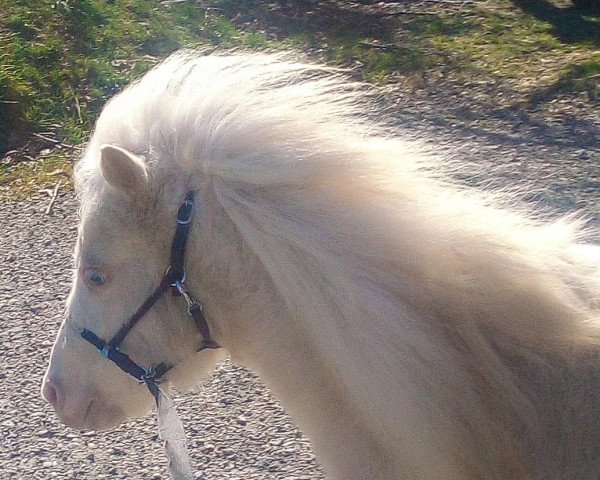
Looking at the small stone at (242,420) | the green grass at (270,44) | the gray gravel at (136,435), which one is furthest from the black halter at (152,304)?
the green grass at (270,44)

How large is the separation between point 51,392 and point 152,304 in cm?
44

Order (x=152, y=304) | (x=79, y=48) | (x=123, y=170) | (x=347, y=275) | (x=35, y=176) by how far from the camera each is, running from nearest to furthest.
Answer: (x=347, y=275), (x=123, y=170), (x=152, y=304), (x=35, y=176), (x=79, y=48)

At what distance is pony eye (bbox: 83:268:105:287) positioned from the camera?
6.79ft

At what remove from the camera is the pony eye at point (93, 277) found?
2.07 m

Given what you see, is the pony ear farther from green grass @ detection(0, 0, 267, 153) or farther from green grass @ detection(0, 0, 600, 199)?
green grass @ detection(0, 0, 267, 153)

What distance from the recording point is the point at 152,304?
207 centimetres

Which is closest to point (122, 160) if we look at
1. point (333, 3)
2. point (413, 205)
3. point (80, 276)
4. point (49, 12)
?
point (80, 276)

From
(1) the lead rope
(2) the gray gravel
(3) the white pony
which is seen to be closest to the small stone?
(2) the gray gravel

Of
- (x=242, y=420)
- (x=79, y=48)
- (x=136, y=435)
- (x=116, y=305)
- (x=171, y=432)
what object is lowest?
(x=79, y=48)

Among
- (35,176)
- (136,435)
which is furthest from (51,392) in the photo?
(35,176)

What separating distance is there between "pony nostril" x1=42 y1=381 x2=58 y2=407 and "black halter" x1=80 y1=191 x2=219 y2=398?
0.68ft

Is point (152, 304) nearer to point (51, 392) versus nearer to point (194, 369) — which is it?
point (194, 369)

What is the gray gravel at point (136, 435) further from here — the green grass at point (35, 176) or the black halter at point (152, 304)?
the green grass at point (35, 176)

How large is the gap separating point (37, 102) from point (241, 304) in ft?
17.3
